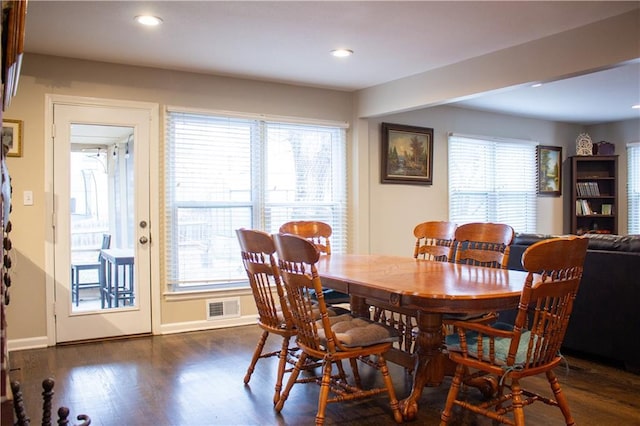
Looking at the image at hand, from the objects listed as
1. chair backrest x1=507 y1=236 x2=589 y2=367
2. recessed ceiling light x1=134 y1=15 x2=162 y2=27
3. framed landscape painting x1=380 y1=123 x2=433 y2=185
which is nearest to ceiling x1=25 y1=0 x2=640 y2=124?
recessed ceiling light x1=134 y1=15 x2=162 y2=27

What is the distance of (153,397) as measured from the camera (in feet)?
9.45

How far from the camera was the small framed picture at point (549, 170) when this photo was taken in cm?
711

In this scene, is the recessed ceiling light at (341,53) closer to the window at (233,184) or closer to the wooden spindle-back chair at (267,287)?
the window at (233,184)

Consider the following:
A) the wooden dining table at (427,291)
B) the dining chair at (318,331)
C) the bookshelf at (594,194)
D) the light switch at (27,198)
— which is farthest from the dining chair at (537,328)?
the bookshelf at (594,194)

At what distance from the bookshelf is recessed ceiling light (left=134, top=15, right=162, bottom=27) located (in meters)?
6.20

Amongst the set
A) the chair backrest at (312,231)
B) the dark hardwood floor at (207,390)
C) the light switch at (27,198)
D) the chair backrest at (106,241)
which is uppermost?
the light switch at (27,198)

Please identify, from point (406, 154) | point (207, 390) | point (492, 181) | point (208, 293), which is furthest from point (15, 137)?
point (492, 181)

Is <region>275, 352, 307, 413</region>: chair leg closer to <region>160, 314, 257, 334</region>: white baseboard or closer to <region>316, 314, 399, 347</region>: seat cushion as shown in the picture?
<region>316, 314, 399, 347</region>: seat cushion

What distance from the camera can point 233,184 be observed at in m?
4.79

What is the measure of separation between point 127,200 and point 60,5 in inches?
69.5

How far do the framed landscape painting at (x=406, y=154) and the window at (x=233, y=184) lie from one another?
0.51 m

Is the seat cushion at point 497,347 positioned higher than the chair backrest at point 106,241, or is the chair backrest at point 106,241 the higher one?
the chair backrest at point 106,241

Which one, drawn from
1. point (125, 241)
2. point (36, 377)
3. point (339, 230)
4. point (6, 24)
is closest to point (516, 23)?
point (339, 230)

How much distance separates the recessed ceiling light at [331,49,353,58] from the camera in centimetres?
390
